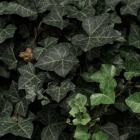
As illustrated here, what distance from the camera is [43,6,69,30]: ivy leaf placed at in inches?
50.6

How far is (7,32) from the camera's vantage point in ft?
4.21

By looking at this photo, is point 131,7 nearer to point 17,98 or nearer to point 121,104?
point 121,104

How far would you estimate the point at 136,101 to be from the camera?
3.35 ft

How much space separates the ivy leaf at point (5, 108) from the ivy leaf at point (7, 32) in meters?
0.31

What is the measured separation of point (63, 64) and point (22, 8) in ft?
1.15

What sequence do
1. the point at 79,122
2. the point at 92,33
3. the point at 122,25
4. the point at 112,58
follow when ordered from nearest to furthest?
the point at 79,122
the point at 92,33
the point at 112,58
the point at 122,25

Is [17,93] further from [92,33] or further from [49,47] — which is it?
[92,33]

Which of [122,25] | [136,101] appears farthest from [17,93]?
[122,25]

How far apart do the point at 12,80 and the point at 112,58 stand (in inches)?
20.8

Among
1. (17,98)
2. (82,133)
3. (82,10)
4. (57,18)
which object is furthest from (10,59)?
(82,133)

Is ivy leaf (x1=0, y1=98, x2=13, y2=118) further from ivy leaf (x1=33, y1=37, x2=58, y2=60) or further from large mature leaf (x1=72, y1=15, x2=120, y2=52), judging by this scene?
large mature leaf (x1=72, y1=15, x2=120, y2=52)

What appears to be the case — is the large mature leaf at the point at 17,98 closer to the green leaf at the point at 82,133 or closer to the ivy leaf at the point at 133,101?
the green leaf at the point at 82,133

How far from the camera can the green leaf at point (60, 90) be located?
3.83 ft

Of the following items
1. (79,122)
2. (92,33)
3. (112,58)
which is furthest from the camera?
(112,58)
